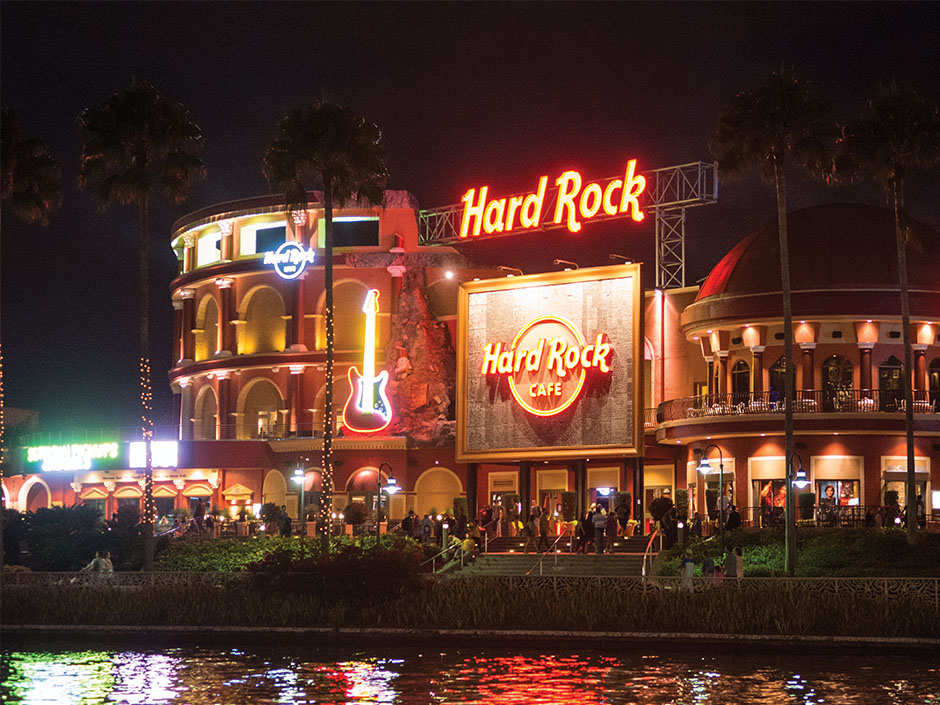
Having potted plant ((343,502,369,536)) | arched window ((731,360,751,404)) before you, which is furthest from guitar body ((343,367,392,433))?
arched window ((731,360,751,404))

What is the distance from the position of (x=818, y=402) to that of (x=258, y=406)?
34.5m

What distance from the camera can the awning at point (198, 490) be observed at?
250 ft

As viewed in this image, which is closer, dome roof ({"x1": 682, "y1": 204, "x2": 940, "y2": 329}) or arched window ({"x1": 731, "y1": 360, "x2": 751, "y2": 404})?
dome roof ({"x1": 682, "y1": 204, "x2": 940, "y2": 329})

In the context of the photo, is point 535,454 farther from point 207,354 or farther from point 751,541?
point 207,354

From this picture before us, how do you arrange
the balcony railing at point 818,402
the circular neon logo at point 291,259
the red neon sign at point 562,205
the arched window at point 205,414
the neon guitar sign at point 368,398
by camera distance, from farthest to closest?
the arched window at point 205,414
the circular neon logo at point 291,259
the neon guitar sign at point 368,398
the red neon sign at point 562,205
the balcony railing at point 818,402

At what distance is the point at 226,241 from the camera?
78438mm

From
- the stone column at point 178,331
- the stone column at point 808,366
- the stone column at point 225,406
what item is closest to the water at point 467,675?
the stone column at point 808,366

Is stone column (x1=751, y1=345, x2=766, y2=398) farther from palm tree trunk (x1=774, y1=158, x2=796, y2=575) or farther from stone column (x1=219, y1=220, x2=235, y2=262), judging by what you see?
stone column (x1=219, y1=220, x2=235, y2=262)

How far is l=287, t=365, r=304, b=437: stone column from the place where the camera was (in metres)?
74.4

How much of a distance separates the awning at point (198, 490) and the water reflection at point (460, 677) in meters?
43.6

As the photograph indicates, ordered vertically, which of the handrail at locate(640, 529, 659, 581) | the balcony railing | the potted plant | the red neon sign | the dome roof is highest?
the red neon sign

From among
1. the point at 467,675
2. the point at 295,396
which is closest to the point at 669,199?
the point at 295,396

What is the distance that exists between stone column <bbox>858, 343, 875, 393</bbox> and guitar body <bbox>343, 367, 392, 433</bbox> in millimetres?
24990

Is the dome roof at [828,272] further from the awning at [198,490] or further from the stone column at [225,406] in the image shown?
the awning at [198,490]
